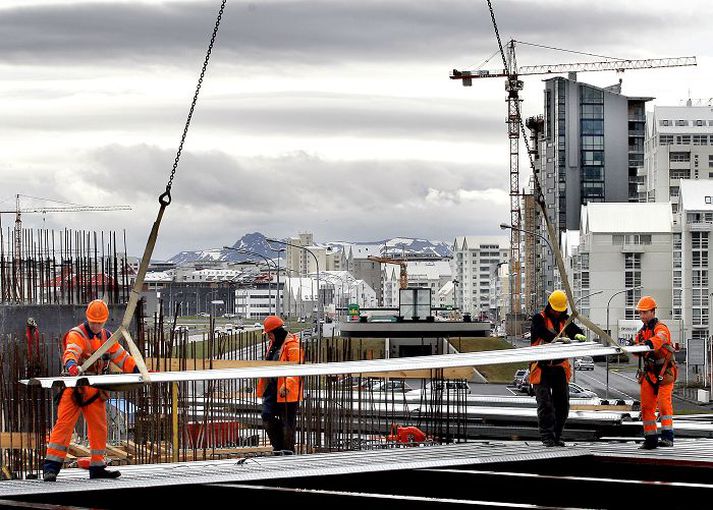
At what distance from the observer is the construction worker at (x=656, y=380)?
15.0m

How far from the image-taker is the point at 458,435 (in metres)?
17.8

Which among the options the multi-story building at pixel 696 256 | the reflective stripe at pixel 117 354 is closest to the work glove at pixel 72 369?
the reflective stripe at pixel 117 354

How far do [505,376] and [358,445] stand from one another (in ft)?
201

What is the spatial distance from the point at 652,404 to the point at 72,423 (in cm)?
663

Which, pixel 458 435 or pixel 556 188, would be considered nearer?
pixel 458 435

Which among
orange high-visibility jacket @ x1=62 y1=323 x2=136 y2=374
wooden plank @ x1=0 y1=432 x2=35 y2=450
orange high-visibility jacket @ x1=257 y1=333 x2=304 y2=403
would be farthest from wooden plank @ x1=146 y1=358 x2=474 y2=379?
orange high-visibility jacket @ x1=62 y1=323 x2=136 y2=374

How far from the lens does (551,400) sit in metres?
15.2

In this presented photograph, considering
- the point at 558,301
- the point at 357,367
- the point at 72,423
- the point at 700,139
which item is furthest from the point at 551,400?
the point at 700,139

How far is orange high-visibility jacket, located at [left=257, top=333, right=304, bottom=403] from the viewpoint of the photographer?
1596cm

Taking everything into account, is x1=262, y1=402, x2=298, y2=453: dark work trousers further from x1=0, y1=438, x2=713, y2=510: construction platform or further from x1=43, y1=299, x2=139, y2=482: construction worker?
x1=43, y1=299, x2=139, y2=482: construction worker

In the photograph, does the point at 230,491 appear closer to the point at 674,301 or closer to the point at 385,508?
the point at 385,508

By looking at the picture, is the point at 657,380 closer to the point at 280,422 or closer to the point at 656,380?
the point at 656,380

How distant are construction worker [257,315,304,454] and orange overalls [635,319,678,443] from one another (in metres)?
4.17

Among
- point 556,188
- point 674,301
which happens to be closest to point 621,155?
point 556,188
